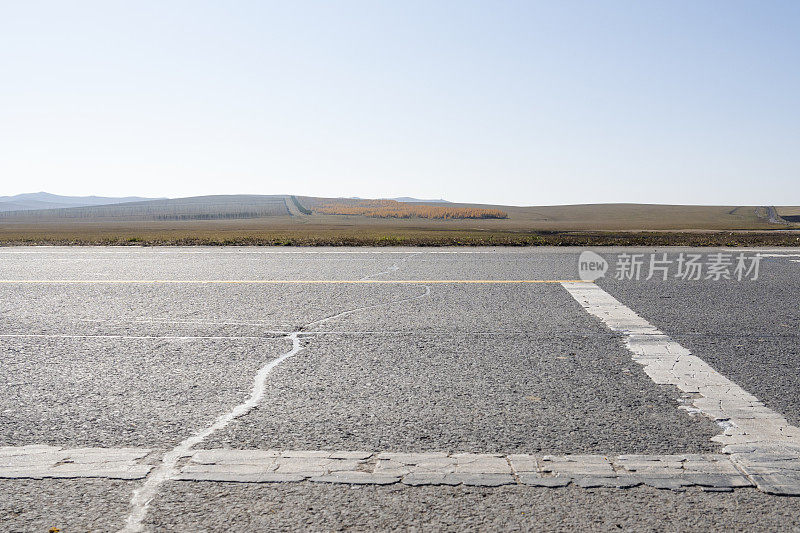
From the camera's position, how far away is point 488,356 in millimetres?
4199

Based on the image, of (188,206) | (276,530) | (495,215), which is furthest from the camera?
(188,206)

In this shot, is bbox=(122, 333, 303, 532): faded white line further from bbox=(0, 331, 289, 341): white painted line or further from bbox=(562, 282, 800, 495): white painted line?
bbox=(562, 282, 800, 495): white painted line

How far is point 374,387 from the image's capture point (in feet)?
11.6

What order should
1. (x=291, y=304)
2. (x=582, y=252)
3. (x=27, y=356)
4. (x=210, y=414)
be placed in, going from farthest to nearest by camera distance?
(x=582, y=252), (x=291, y=304), (x=27, y=356), (x=210, y=414)

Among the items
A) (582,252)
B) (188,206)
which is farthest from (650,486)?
(188,206)

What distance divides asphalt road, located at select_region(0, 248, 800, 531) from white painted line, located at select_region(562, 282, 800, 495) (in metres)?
0.10

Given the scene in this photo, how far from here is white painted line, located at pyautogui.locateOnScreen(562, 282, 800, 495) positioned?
96.6 inches

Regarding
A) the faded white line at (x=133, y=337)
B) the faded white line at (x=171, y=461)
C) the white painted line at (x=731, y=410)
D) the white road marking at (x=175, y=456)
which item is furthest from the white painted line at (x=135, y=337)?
the white painted line at (x=731, y=410)

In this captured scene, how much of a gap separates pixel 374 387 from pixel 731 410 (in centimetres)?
194

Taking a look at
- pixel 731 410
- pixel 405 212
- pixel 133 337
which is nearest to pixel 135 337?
pixel 133 337

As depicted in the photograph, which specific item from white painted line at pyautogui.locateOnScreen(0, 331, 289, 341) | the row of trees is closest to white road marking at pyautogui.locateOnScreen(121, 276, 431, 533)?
white painted line at pyautogui.locateOnScreen(0, 331, 289, 341)

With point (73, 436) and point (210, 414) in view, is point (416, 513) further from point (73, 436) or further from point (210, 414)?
point (73, 436)

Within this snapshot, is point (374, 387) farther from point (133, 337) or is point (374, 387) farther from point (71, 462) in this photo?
point (133, 337)

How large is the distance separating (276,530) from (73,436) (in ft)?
4.44
